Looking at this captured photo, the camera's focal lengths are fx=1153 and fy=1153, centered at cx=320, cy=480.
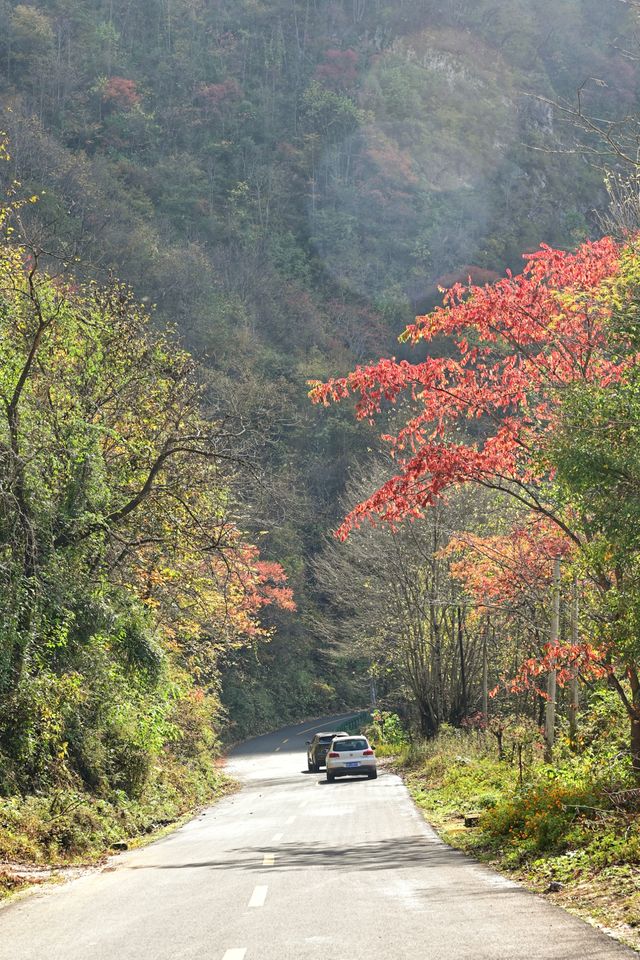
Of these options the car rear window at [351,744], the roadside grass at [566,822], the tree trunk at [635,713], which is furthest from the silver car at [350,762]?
the tree trunk at [635,713]

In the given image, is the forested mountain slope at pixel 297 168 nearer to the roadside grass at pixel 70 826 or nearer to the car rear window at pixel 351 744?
the car rear window at pixel 351 744

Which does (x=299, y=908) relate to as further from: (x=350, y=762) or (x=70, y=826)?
(x=350, y=762)

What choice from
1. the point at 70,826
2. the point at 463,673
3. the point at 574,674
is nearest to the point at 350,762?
the point at 463,673

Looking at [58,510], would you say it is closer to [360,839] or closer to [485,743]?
[360,839]

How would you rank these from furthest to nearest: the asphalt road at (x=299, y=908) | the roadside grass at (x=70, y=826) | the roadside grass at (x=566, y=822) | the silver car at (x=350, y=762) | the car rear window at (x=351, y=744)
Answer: the car rear window at (x=351, y=744), the silver car at (x=350, y=762), the roadside grass at (x=70, y=826), the roadside grass at (x=566, y=822), the asphalt road at (x=299, y=908)

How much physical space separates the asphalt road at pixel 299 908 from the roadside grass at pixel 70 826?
69 cm

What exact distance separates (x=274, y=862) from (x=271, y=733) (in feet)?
157

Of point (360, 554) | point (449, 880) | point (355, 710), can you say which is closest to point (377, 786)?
point (360, 554)

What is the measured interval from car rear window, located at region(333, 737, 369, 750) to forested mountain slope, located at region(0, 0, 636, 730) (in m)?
28.2

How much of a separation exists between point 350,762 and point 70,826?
636 inches

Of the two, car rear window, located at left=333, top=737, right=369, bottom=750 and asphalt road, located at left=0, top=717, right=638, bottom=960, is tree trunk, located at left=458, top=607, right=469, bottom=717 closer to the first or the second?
car rear window, located at left=333, top=737, right=369, bottom=750

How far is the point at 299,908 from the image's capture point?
999cm

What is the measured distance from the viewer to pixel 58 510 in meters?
19.0

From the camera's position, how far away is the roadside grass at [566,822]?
10.3 metres
